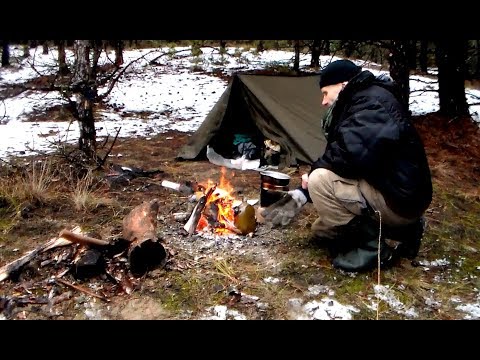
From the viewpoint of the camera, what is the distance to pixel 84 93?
5.56 m

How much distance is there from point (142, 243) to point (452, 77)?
6.81 metres

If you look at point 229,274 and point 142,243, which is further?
point 229,274

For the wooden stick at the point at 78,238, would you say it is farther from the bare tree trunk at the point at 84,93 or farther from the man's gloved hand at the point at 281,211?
the bare tree trunk at the point at 84,93

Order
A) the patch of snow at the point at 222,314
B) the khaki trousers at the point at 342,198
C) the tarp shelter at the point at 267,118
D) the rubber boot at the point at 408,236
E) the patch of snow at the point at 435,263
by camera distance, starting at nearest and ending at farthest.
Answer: the patch of snow at the point at 222,314
the khaki trousers at the point at 342,198
the rubber boot at the point at 408,236
the patch of snow at the point at 435,263
the tarp shelter at the point at 267,118

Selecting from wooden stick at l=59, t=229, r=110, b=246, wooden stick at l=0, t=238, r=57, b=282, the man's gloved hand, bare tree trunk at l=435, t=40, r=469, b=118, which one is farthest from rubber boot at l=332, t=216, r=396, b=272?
bare tree trunk at l=435, t=40, r=469, b=118

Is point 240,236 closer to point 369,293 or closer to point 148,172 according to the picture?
point 369,293

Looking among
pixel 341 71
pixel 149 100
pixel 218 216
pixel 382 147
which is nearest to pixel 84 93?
pixel 218 216

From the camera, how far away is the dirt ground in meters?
3.12

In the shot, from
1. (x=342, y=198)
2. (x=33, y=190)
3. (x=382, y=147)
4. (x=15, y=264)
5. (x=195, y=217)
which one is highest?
(x=382, y=147)

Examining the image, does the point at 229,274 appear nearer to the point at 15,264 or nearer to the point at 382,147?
the point at 382,147

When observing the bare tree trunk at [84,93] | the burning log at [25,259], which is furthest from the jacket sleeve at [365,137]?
the bare tree trunk at [84,93]

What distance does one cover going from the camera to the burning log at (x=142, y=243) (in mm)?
3457
